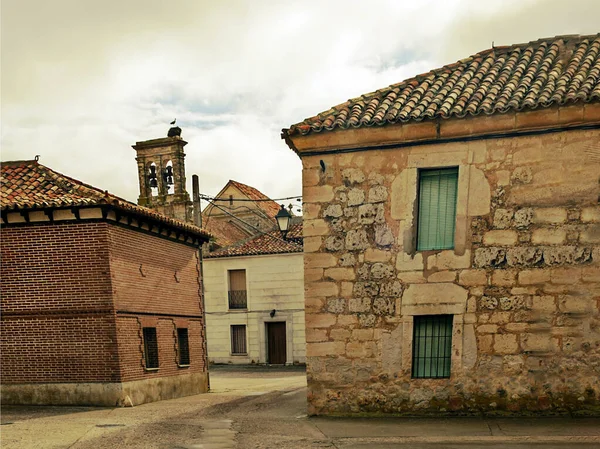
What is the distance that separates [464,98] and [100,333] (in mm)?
8093

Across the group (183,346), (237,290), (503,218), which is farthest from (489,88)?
(237,290)

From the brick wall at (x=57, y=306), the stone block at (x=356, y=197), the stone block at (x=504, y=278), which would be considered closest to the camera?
the stone block at (x=504, y=278)

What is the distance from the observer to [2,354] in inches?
531

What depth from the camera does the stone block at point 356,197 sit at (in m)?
10.0

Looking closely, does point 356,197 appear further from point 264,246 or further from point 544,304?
point 264,246

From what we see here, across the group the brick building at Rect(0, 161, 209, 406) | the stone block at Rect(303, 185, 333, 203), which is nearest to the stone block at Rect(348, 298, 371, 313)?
the stone block at Rect(303, 185, 333, 203)

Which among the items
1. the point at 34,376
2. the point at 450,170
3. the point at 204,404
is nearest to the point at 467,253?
the point at 450,170

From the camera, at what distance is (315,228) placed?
33.3 feet

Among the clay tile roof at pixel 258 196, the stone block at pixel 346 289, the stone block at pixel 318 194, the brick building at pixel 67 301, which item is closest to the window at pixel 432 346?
the stone block at pixel 346 289

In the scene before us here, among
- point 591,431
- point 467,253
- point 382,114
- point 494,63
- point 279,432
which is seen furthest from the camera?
point 494,63

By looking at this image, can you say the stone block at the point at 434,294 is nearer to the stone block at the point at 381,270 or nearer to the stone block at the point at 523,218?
the stone block at the point at 381,270

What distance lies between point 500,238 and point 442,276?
37.7 inches

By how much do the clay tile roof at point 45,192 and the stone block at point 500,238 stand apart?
7.18 m

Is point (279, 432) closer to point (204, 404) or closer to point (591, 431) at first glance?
point (591, 431)
